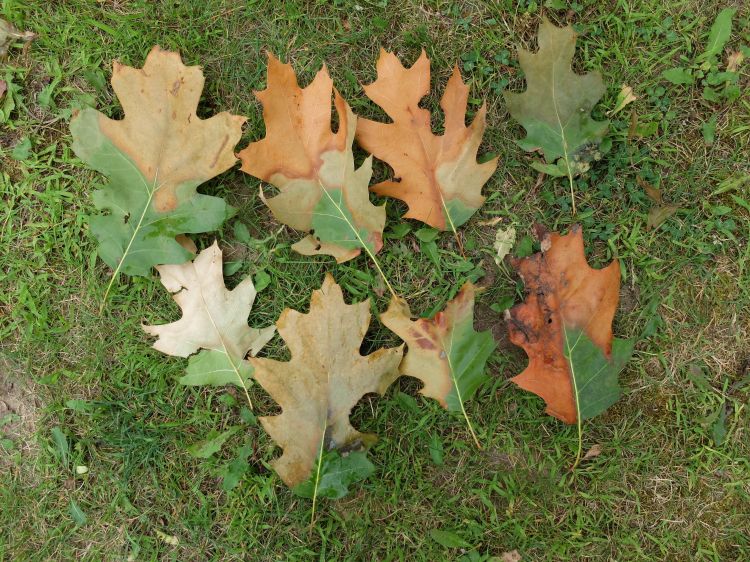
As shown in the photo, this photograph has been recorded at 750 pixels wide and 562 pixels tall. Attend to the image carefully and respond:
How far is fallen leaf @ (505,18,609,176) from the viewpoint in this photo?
2.40 metres

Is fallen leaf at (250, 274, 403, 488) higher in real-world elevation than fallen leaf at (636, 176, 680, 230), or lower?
lower

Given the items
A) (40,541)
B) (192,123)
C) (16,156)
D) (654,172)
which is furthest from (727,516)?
(16,156)

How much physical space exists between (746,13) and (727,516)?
6.78ft

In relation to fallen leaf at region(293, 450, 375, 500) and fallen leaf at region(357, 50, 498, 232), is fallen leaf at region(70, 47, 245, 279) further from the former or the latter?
fallen leaf at region(293, 450, 375, 500)

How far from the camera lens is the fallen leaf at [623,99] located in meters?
2.50

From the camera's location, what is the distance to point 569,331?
232 cm

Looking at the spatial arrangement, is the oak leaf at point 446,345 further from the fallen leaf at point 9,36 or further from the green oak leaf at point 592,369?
the fallen leaf at point 9,36

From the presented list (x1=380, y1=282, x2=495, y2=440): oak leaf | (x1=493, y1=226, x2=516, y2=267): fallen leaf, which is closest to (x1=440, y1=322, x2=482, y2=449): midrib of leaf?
(x1=380, y1=282, x2=495, y2=440): oak leaf

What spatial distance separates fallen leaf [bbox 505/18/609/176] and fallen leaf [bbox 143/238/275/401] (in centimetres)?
131

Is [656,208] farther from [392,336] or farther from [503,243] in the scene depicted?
[392,336]

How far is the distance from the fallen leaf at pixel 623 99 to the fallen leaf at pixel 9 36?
2.47 meters


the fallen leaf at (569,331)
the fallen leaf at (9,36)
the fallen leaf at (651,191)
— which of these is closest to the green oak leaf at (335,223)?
the fallen leaf at (569,331)

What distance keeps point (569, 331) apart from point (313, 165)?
1.17 m

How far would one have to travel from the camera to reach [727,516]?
245 centimetres
